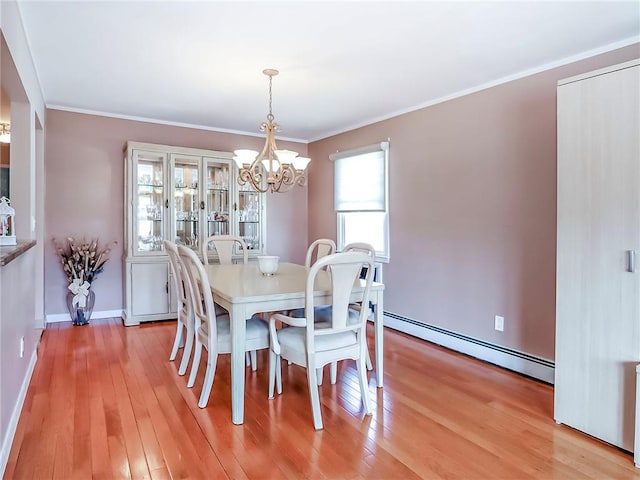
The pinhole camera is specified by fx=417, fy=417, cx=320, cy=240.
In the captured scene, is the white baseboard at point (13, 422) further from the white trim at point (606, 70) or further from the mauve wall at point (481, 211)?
the white trim at point (606, 70)

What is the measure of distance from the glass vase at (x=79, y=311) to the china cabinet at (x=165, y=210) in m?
0.41

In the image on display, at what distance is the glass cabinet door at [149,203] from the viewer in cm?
457

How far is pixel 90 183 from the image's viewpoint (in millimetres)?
4609

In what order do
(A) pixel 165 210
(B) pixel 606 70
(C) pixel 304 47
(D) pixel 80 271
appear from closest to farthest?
(B) pixel 606 70 → (C) pixel 304 47 → (D) pixel 80 271 → (A) pixel 165 210

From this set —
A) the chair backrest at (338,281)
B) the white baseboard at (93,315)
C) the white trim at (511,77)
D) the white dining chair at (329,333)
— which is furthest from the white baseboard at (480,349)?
the white baseboard at (93,315)

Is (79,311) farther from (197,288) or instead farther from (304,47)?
(304,47)

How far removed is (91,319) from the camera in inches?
183

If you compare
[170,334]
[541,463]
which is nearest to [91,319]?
[170,334]

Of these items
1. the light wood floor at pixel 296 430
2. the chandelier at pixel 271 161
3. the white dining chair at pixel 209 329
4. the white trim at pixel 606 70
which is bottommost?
the light wood floor at pixel 296 430

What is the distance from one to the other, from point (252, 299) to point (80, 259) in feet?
9.57

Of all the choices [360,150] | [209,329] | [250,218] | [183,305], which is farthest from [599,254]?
[250,218]

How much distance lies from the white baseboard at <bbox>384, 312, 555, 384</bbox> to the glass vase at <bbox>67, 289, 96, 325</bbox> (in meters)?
3.25

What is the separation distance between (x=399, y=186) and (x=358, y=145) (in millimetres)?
895

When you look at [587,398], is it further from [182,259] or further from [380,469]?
[182,259]
